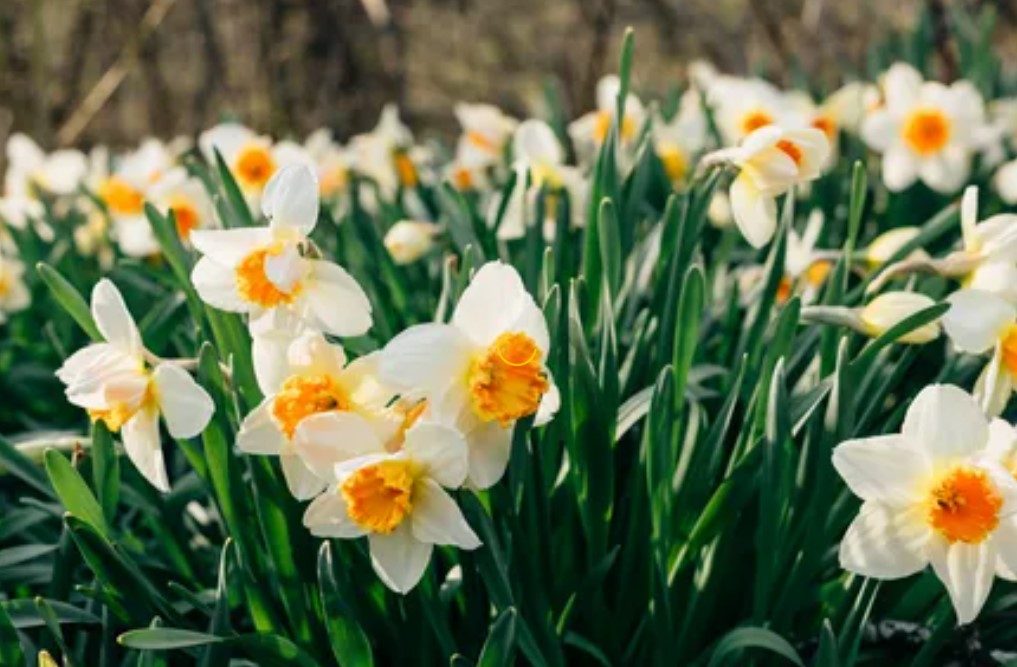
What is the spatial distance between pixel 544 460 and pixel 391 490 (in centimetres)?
27

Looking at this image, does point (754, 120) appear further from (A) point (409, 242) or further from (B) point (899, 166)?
(A) point (409, 242)

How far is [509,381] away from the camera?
111cm

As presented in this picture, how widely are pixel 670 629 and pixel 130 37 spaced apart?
4422 mm

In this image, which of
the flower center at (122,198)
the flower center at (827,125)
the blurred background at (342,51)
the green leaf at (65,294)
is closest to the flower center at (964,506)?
the green leaf at (65,294)

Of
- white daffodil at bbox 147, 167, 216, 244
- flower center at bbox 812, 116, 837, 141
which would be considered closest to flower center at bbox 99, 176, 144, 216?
white daffodil at bbox 147, 167, 216, 244

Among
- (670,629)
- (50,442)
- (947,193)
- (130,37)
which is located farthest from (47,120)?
(670,629)

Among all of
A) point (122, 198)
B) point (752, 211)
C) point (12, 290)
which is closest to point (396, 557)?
point (752, 211)

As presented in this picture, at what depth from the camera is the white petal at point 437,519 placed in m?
1.13

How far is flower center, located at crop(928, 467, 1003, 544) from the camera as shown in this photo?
1.12 meters

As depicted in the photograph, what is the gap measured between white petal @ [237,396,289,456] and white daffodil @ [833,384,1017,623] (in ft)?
1.46

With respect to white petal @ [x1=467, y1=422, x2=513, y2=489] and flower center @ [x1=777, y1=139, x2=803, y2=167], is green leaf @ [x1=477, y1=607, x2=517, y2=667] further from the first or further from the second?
flower center @ [x1=777, y1=139, x2=803, y2=167]

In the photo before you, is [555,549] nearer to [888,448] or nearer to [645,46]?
[888,448]

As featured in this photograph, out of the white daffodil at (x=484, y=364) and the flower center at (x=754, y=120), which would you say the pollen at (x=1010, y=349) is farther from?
the flower center at (x=754, y=120)

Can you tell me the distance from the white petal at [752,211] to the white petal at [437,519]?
480 mm
